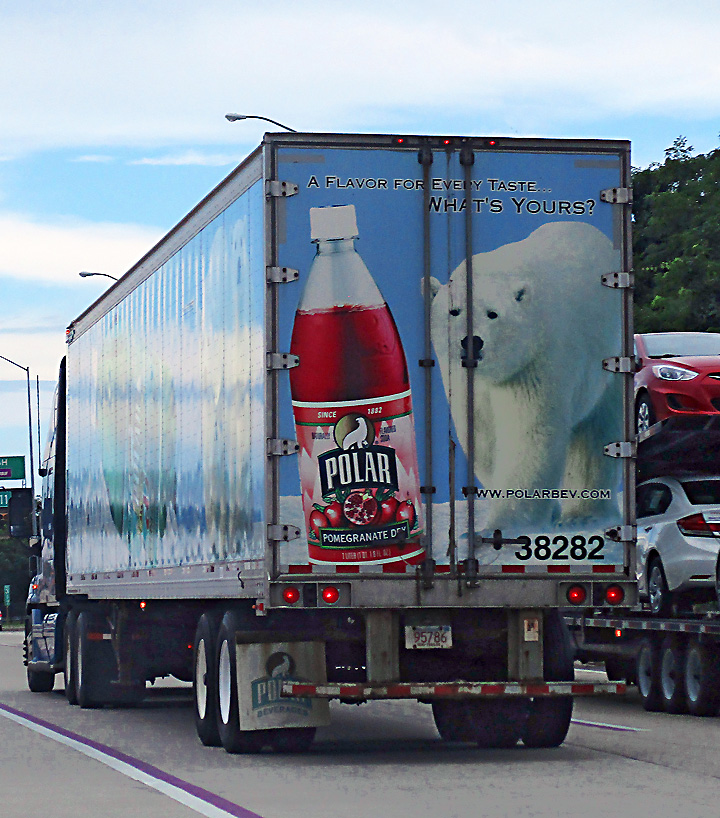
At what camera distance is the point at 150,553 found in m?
17.5

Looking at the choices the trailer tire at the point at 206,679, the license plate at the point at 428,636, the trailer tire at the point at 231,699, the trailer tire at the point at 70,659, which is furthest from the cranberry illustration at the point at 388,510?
the trailer tire at the point at 70,659

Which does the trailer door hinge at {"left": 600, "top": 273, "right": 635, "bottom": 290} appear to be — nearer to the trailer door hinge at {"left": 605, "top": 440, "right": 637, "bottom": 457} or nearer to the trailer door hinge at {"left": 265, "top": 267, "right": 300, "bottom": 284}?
the trailer door hinge at {"left": 605, "top": 440, "right": 637, "bottom": 457}

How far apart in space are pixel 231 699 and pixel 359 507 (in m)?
2.00

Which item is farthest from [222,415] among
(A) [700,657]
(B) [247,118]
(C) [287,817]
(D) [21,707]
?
(B) [247,118]

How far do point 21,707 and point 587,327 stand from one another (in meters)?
10.6

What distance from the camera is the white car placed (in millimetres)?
18922

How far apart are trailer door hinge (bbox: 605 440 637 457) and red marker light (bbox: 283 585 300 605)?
2.53 metres

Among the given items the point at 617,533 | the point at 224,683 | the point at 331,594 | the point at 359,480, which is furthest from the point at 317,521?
the point at 617,533

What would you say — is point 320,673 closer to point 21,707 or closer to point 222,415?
point 222,415

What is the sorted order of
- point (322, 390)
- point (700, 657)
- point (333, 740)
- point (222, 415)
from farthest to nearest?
point (700, 657), point (333, 740), point (222, 415), point (322, 390)

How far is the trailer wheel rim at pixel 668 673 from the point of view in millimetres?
19797

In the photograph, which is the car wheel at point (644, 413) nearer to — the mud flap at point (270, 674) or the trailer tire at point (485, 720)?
the trailer tire at point (485, 720)

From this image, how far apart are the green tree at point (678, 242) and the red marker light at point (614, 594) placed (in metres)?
31.5

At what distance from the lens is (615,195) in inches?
555
